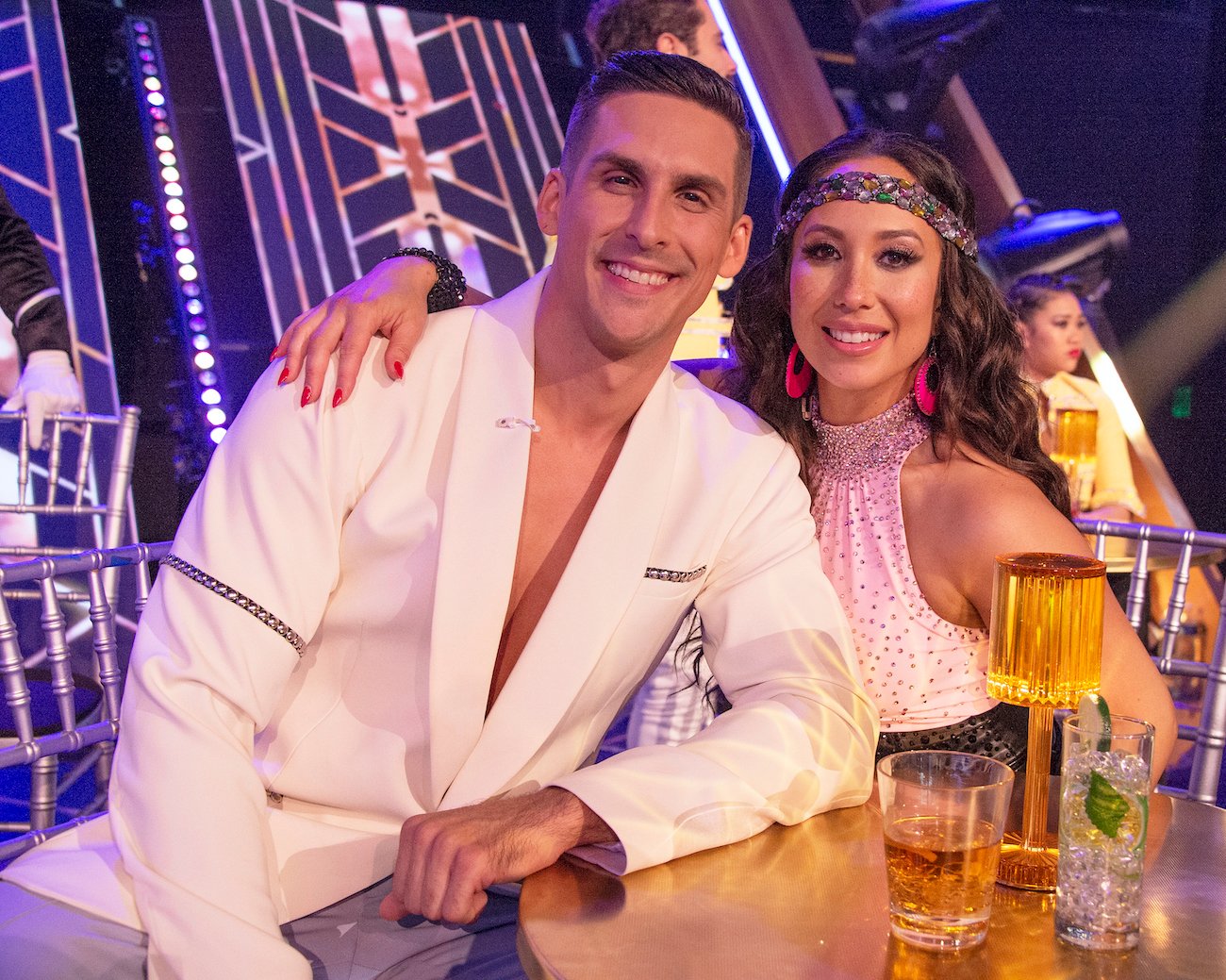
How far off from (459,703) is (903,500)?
2.99 feet

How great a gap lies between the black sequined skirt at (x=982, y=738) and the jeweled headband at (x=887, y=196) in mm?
864

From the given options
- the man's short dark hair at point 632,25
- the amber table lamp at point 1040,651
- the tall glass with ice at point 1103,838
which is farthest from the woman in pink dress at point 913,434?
the man's short dark hair at point 632,25

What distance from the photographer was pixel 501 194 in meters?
5.35

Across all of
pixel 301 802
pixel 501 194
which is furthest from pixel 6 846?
pixel 501 194

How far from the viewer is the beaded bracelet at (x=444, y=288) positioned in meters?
1.88

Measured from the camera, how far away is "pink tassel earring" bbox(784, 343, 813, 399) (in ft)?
7.30

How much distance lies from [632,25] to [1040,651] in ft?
11.4

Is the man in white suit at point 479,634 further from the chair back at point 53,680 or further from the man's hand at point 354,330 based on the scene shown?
the chair back at point 53,680

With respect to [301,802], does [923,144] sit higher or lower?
higher

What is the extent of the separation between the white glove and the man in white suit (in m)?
3.24

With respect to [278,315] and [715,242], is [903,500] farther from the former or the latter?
[278,315]

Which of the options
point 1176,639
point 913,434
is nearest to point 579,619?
point 913,434

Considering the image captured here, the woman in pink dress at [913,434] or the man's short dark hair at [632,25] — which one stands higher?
the man's short dark hair at [632,25]

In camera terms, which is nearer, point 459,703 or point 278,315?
point 459,703
